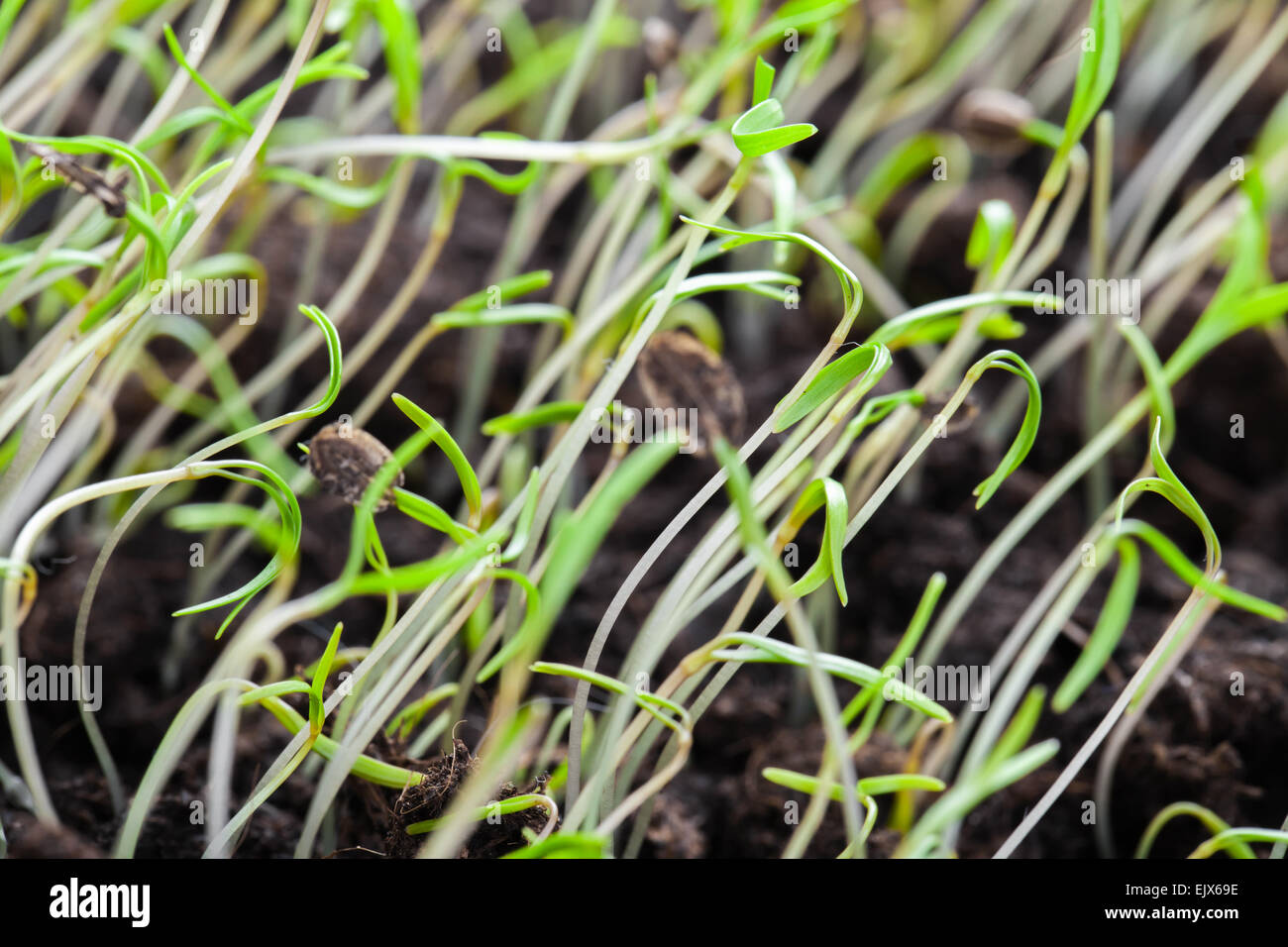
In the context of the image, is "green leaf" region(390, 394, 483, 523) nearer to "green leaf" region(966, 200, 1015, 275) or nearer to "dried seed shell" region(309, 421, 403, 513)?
"dried seed shell" region(309, 421, 403, 513)

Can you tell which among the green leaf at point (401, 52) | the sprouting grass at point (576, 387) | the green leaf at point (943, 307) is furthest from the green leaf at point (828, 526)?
the green leaf at point (401, 52)

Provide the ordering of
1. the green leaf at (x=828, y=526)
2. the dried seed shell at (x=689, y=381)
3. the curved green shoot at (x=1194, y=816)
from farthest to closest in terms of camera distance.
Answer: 1. the dried seed shell at (x=689, y=381)
2. the curved green shoot at (x=1194, y=816)
3. the green leaf at (x=828, y=526)

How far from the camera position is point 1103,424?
97 centimetres

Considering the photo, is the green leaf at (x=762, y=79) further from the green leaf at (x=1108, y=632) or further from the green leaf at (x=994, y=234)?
the green leaf at (x=1108, y=632)

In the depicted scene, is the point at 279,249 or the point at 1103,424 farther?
the point at 279,249

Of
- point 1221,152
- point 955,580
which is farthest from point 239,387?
point 1221,152

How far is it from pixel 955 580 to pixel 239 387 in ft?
2.60

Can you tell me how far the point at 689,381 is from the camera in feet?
2.39

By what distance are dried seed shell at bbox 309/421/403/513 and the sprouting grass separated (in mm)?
10

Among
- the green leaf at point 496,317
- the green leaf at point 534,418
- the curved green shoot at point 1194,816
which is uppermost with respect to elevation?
the green leaf at point 496,317

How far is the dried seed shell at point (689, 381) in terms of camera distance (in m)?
0.72

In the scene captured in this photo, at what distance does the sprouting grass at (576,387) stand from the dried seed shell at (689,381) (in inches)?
1.9

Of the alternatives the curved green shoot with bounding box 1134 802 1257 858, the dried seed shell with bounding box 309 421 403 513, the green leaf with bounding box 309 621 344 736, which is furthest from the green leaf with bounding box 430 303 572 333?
the curved green shoot with bounding box 1134 802 1257 858
